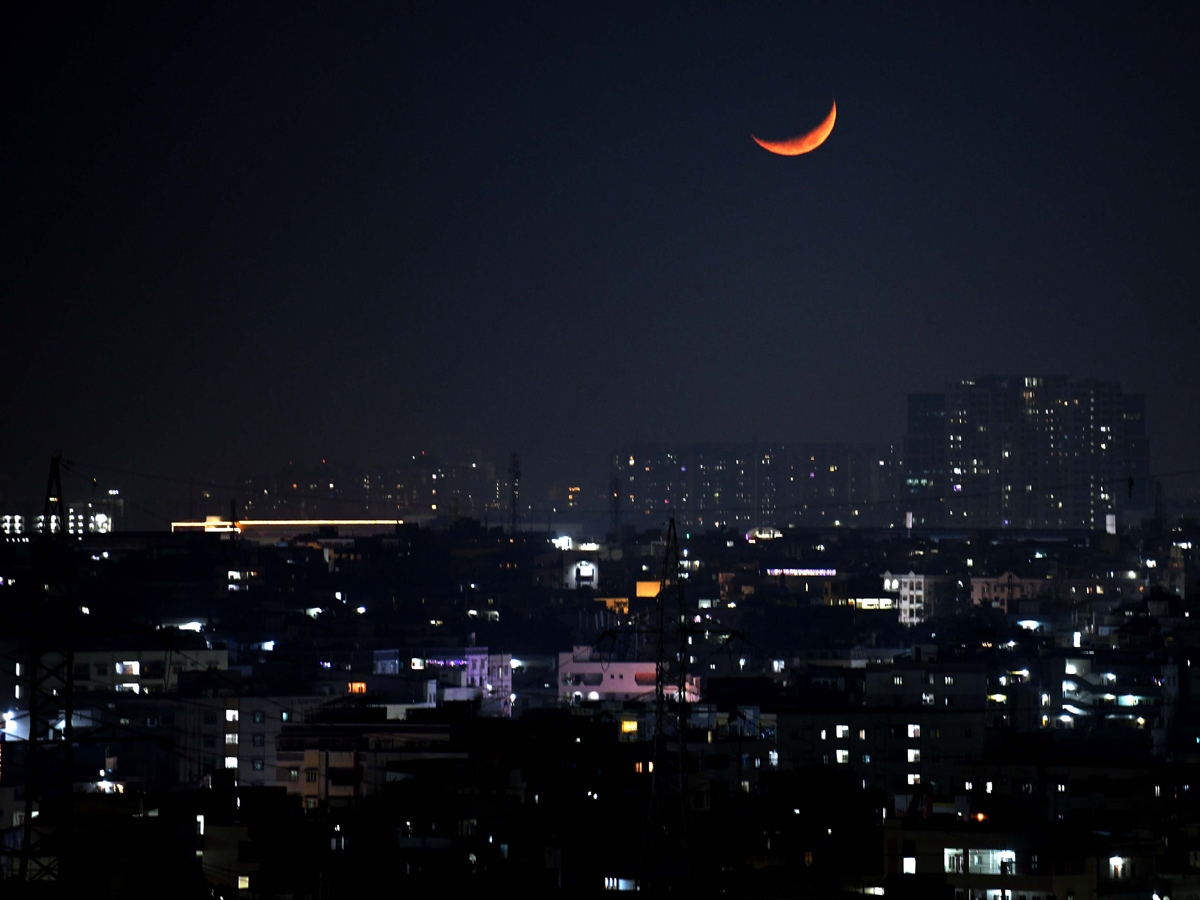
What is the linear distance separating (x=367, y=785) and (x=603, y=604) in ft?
82.6

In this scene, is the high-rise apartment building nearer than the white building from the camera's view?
No

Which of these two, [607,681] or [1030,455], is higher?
[1030,455]

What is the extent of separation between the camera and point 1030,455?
247ft

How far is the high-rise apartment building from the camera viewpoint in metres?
72.6

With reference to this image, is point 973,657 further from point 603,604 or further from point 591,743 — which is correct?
point 603,604

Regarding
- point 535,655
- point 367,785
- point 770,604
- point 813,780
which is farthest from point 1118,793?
point 770,604

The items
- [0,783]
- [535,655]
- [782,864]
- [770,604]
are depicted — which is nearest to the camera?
[782,864]

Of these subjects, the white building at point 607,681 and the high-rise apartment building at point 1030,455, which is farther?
the high-rise apartment building at point 1030,455

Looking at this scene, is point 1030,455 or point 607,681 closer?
point 607,681

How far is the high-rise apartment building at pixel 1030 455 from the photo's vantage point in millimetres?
72625

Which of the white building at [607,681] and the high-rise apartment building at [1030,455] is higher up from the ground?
the high-rise apartment building at [1030,455]

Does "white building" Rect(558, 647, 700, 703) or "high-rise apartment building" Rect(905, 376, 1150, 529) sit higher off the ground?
"high-rise apartment building" Rect(905, 376, 1150, 529)

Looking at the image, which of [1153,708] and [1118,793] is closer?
[1118,793]

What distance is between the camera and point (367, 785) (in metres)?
14.2
